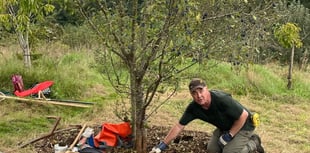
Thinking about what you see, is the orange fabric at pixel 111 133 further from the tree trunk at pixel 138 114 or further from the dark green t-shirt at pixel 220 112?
the dark green t-shirt at pixel 220 112

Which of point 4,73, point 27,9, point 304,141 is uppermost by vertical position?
point 27,9

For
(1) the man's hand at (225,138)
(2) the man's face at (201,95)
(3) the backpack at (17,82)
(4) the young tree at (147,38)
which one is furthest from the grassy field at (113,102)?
(2) the man's face at (201,95)

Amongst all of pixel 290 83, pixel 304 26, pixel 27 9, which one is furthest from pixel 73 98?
pixel 304 26

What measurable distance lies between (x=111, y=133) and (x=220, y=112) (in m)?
1.20

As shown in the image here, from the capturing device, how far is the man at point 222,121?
441 centimetres

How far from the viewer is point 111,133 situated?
486 centimetres

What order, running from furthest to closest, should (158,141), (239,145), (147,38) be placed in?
(158,141) < (239,145) < (147,38)

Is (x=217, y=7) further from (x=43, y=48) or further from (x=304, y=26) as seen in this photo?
(x=304, y=26)

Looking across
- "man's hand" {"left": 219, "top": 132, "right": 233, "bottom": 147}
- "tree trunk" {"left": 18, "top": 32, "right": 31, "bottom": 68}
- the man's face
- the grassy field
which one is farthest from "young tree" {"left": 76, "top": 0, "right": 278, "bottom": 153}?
"tree trunk" {"left": 18, "top": 32, "right": 31, "bottom": 68}

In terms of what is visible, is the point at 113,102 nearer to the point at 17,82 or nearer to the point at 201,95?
the point at 17,82

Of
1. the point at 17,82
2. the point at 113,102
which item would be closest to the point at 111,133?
the point at 113,102

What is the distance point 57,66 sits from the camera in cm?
845

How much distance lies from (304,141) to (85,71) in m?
4.63

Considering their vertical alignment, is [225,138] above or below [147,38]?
below
